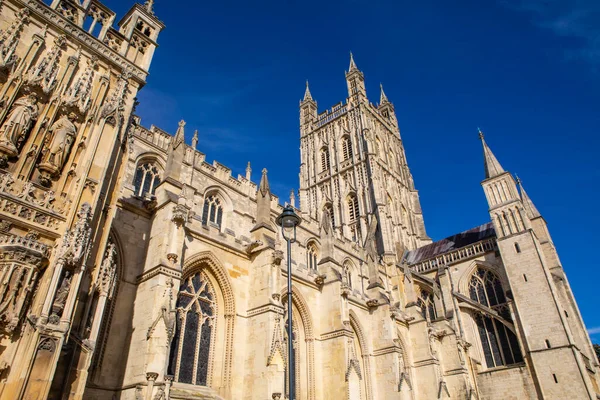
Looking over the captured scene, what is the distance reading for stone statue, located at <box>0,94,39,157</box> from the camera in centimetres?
648

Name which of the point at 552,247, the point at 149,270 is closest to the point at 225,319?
the point at 149,270

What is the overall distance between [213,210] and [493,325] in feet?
62.5

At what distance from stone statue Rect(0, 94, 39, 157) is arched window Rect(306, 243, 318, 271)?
784 inches

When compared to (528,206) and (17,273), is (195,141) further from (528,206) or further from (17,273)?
(528,206)

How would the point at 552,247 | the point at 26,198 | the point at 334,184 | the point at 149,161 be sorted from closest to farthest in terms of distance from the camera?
the point at 26,198
the point at 149,161
the point at 552,247
the point at 334,184

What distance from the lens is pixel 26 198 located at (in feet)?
21.0

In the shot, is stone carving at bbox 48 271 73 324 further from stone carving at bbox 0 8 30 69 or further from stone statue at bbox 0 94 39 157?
stone carving at bbox 0 8 30 69

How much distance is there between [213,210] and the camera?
831 inches

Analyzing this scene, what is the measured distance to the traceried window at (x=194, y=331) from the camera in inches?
487

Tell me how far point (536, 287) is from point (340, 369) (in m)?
14.6

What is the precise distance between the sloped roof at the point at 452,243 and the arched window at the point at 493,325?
342 centimetres

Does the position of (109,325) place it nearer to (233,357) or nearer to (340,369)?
(233,357)

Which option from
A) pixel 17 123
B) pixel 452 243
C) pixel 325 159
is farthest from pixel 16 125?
pixel 325 159

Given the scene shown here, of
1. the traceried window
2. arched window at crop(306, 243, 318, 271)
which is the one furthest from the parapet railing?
the traceried window
